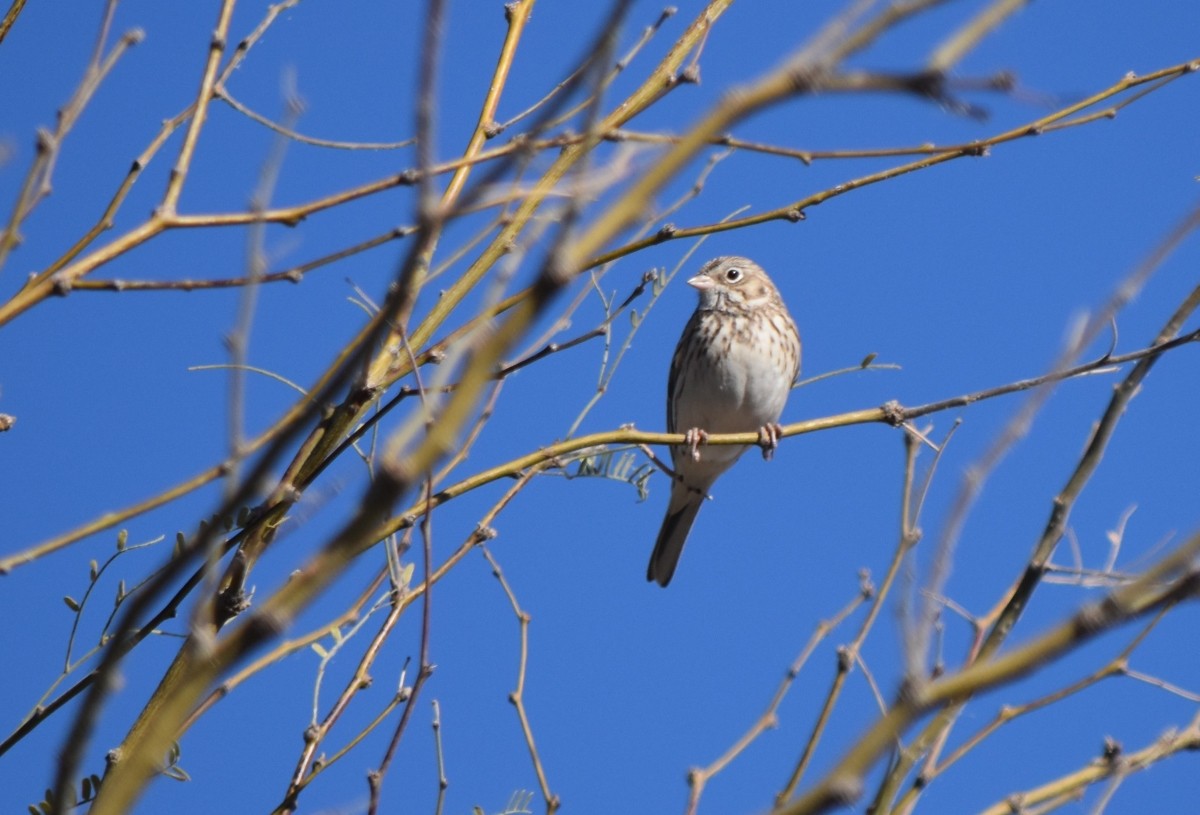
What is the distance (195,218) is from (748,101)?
3.98 ft

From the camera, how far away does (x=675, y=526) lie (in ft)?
24.9

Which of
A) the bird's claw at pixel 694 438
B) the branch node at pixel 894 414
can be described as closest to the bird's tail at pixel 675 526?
the bird's claw at pixel 694 438

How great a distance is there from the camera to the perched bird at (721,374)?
7031 mm

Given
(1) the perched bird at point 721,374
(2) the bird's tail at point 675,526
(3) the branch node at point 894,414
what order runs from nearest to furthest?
1. (3) the branch node at point 894,414
2. (1) the perched bird at point 721,374
3. (2) the bird's tail at point 675,526

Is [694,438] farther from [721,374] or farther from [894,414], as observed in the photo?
[721,374]

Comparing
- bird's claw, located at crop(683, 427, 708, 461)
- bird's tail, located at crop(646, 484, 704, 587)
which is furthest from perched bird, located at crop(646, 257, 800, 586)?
bird's claw, located at crop(683, 427, 708, 461)

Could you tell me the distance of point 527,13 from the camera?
322 cm

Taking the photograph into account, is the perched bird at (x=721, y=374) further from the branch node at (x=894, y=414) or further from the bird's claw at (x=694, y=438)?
the branch node at (x=894, y=414)

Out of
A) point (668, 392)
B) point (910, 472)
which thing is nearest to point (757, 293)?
point (668, 392)

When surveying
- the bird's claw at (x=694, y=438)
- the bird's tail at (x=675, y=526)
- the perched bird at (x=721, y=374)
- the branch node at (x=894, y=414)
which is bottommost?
the branch node at (x=894, y=414)

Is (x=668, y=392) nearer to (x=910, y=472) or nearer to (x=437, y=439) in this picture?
(x=910, y=472)

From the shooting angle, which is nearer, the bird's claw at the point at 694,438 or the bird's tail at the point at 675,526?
the bird's claw at the point at 694,438

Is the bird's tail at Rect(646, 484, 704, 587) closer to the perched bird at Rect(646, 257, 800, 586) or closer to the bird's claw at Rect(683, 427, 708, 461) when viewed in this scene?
the perched bird at Rect(646, 257, 800, 586)

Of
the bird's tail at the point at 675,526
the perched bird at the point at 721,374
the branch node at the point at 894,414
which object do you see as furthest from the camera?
the bird's tail at the point at 675,526
